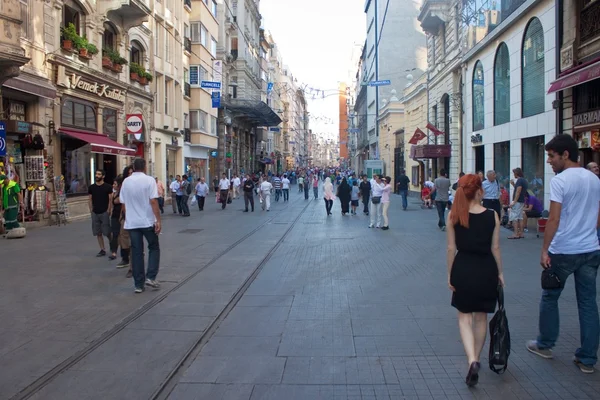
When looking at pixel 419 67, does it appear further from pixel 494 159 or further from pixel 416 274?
pixel 416 274

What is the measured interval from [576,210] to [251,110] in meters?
44.8

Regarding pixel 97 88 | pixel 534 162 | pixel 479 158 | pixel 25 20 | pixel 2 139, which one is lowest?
pixel 534 162

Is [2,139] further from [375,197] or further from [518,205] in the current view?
[518,205]

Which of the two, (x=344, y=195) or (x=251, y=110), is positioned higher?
(x=251, y=110)

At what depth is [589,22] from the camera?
1362 centimetres

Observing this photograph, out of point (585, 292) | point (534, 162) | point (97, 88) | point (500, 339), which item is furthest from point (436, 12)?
point (500, 339)

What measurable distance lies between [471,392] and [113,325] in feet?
12.5

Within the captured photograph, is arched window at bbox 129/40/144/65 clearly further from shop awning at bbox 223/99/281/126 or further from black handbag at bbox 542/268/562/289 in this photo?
black handbag at bbox 542/268/562/289

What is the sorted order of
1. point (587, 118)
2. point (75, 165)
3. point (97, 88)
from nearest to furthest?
point (587, 118), point (75, 165), point (97, 88)

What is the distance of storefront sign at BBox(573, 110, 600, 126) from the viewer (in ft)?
43.4

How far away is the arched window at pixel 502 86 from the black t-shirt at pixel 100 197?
14633 mm

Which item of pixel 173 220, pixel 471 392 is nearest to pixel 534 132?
pixel 173 220

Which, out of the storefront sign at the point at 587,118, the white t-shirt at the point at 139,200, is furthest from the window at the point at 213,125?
the white t-shirt at the point at 139,200

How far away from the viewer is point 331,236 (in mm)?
14781
